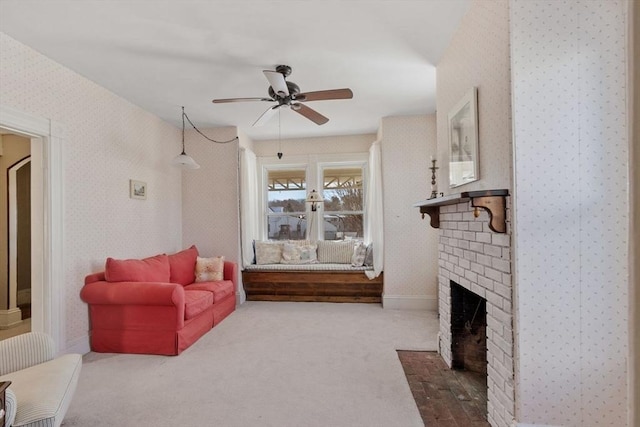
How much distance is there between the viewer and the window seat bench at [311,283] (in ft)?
15.4

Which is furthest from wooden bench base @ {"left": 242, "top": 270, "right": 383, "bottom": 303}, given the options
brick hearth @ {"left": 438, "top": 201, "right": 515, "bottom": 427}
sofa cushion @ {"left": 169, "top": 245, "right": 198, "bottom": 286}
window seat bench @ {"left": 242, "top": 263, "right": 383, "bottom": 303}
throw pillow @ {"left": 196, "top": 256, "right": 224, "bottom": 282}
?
brick hearth @ {"left": 438, "top": 201, "right": 515, "bottom": 427}

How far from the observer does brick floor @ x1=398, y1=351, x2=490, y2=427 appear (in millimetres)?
1983

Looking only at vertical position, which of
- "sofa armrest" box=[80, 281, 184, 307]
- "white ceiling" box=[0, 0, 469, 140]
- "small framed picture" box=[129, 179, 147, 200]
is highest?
"white ceiling" box=[0, 0, 469, 140]

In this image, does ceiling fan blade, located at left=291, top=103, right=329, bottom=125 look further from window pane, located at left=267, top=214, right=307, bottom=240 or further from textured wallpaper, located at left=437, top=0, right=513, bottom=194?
window pane, located at left=267, top=214, right=307, bottom=240

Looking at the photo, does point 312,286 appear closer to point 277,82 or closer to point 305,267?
point 305,267

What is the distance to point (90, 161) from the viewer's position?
10.5 ft

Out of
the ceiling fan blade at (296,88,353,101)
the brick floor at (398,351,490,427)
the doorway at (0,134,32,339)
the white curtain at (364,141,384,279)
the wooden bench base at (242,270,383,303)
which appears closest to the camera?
the brick floor at (398,351,490,427)

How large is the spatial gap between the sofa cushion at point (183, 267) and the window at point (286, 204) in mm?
1694

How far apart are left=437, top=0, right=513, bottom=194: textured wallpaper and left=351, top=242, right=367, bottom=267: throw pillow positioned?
2.57 meters

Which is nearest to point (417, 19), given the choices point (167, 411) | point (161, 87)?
point (161, 87)

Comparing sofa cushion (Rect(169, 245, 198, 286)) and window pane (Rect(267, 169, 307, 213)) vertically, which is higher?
window pane (Rect(267, 169, 307, 213))

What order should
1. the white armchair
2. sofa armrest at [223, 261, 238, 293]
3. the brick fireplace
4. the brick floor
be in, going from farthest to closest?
1. sofa armrest at [223, 261, 238, 293]
2. the brick floor
3. the brick fireplace
4. the white armchair

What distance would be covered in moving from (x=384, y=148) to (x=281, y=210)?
2.17 metres

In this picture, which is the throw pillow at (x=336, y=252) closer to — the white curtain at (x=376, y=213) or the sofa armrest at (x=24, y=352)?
the white curtain at (x=376, y=213)
